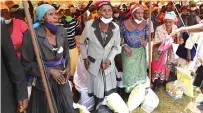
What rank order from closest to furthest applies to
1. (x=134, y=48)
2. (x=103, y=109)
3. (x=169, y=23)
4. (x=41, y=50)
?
(x=41, y=50) → (x=103, y=109) → (x=134, y=48) → (x=169, y=23)

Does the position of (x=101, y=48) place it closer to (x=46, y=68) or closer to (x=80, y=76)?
(x=80, y=76)

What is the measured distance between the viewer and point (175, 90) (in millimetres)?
3842

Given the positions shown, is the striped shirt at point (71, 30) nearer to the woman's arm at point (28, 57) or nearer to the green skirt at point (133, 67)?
the green skirt at point (133, 67)

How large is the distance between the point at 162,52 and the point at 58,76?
198 cm

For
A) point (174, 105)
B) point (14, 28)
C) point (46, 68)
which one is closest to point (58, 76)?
point (46, 68)

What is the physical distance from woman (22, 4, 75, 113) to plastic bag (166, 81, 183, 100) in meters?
1.90

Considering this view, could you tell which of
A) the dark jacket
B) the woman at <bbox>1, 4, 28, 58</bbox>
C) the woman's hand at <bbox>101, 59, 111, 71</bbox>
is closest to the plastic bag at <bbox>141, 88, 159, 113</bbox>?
the woman's hand at <bbox>101, 59, 111, 71</bbox>

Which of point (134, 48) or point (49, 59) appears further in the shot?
point (134, 48)

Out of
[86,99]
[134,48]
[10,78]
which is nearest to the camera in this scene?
[10,78]

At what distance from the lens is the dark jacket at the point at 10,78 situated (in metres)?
1.69

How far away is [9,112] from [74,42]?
2276mm

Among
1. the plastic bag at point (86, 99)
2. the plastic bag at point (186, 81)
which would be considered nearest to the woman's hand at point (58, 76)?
the plastic bag at point (86, 99)

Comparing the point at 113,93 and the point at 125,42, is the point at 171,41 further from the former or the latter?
the point at 113,93

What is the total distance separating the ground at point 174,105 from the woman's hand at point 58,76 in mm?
1420
